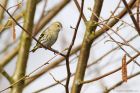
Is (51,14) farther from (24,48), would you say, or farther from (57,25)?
(24,48)

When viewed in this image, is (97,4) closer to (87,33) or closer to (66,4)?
(87,33)

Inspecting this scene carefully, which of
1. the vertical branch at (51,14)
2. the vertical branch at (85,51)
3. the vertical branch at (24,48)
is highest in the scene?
the vertical branch at (51,14)

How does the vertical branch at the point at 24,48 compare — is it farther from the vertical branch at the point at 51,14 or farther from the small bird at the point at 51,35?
the vertical branch at the point at 51,14

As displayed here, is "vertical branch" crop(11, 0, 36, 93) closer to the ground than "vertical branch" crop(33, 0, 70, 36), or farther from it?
closer to the ground

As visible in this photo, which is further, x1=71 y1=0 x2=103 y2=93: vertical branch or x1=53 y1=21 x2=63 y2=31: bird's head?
x1=53 y1=21 x2=63 y2=31: bird's head

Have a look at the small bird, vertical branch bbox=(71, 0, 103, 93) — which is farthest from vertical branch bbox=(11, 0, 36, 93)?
vertical branch bbox=(71, 0, 103, 93)

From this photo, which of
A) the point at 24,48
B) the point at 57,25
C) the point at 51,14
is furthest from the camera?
the point at 51,14

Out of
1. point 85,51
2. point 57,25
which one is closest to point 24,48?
point 57,25

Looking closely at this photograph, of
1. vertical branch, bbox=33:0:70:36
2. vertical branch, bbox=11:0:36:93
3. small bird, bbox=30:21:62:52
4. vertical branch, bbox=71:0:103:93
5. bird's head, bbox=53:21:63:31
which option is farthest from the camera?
vertical branch, bbox=33:0:70:36

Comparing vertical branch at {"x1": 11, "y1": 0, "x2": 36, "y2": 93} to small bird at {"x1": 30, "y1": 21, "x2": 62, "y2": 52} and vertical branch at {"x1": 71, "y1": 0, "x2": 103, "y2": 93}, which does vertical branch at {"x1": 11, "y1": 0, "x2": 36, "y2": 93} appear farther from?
vertical branch at {"x1": 71, "y1": 0, "x2": 103, "y2": 93}

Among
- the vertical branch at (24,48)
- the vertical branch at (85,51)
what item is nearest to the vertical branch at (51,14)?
the vertical branch at (24,48)


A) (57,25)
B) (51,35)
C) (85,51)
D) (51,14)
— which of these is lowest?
(85,51)

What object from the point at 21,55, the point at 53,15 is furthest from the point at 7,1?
the point at 21,55

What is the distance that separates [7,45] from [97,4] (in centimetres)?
195
